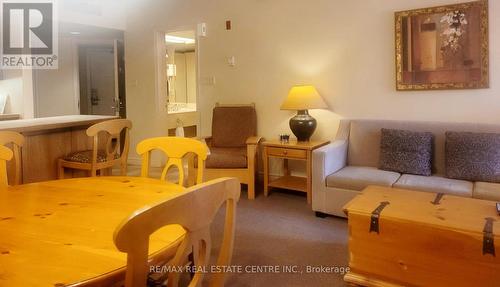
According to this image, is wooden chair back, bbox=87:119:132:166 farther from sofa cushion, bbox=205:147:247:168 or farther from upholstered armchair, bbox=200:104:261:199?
upholstered armchair, bbox=200:104:261:199

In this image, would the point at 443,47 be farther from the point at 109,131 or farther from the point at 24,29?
the point at 24,29

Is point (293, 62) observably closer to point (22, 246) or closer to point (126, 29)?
point (126, 29)

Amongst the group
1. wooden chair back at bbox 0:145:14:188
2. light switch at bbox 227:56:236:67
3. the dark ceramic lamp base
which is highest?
light switch at bbox 227:56:236:67

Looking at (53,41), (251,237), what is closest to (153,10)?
(53,41)

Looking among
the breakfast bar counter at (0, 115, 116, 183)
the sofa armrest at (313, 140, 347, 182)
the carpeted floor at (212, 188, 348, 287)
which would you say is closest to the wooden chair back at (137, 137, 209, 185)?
the carpeted floor at (212, 188, 348, 287)

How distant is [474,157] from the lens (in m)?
3.03

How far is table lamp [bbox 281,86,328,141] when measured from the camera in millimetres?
3951

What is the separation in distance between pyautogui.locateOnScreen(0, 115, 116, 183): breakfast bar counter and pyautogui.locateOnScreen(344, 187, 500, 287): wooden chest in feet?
7.39

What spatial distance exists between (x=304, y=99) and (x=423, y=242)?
2.20 m

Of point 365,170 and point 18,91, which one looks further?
point 18,91

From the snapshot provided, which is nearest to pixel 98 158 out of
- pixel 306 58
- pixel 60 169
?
pixel 60 169

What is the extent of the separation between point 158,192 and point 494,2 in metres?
3.22

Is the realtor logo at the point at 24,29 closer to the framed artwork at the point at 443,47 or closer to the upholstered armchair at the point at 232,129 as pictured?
the upholstered armchair at the point at 232,129

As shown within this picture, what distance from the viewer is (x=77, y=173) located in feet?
10.9
